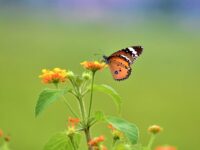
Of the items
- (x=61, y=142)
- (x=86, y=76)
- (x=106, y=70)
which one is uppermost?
(x=106, y=70)

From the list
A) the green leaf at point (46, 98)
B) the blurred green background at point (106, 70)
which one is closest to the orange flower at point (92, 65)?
the green leaf at point (46, 98)

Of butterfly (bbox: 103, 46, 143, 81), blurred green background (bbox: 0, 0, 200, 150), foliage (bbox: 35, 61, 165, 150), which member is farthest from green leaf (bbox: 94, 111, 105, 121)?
blurred green background (bbox: 0, 0, 200, 150)

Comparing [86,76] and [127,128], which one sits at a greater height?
[86,76]

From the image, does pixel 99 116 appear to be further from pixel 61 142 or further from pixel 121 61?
pixel 121 61

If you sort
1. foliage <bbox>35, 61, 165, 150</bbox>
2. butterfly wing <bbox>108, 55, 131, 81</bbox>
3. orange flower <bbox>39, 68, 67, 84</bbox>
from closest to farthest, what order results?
foliage <bbox>35, 61, 165, 150</bbox> < orange flower <bbox>39, 68, 67, 84</bbox> < butterfly wing <bbox>108, 55, 131, 81</bbox>

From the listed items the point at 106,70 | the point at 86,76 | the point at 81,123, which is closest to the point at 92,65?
the point at 86,76

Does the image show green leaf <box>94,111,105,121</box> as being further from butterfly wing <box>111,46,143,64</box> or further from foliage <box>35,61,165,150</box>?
butterfly wing <box>111,46,143,64</box>

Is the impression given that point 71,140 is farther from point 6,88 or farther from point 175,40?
point 175,40
